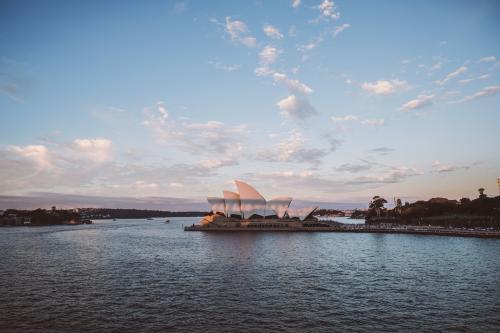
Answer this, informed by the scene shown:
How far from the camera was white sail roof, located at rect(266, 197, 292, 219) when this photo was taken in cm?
12169

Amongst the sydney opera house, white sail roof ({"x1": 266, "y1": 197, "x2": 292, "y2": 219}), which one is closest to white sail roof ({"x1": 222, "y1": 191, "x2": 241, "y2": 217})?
the sydney opera house

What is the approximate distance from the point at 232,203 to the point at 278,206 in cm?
1588

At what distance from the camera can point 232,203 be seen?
4724 inches

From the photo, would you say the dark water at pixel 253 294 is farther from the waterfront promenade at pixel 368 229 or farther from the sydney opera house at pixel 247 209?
the sydney opera house at pixel 247 209

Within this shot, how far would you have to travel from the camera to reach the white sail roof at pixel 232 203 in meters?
119

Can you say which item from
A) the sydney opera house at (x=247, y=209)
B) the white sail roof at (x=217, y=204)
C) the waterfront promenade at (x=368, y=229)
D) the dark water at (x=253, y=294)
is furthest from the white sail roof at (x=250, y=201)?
the dark water at (x=253, y=294)

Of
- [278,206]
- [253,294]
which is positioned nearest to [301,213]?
[278,206]

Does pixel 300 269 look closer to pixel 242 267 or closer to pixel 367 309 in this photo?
pixel 242 267

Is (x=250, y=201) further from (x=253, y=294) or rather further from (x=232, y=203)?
(x=253, y=294)

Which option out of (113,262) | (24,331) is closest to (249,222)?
(113,262)

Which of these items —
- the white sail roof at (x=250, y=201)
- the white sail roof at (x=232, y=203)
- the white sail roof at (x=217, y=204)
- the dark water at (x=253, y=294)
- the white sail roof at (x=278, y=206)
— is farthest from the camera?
the white sail roof at (x=278, y=206)

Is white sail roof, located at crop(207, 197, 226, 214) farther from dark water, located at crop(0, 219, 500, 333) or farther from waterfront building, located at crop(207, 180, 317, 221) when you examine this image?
dark water, located at crop(0, 219, 500, 333)

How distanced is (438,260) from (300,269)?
19990 mm

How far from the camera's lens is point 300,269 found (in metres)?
40.6
